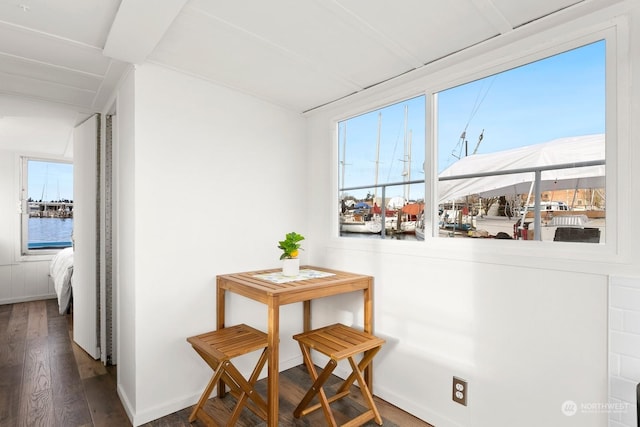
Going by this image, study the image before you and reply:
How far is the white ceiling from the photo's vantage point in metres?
1.57

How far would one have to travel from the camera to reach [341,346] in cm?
208

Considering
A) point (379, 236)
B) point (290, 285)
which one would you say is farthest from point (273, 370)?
point (379, 236)

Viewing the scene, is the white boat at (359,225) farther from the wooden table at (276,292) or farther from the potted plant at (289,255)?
the potted plant at (289,255)

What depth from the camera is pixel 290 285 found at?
2197 millimetres

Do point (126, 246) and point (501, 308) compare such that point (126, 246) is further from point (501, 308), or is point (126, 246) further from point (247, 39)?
point (501, 308)

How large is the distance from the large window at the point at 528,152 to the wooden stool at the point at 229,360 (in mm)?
1450

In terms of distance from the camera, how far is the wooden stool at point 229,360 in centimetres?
197

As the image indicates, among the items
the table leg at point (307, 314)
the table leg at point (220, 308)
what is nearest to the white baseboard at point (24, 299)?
the table leg at point (220, 308)

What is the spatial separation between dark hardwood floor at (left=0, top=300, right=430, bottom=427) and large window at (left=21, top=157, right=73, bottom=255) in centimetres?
220

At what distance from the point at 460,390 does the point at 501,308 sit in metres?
0.57

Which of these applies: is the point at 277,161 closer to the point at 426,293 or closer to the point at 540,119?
the point at 426,293

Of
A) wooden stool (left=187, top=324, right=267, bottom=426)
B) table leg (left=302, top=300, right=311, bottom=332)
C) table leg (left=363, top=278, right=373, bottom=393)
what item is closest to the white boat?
table leg (left=363, top=278, right=373, bottom=393)

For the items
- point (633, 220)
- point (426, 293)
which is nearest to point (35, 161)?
point (426, 293)

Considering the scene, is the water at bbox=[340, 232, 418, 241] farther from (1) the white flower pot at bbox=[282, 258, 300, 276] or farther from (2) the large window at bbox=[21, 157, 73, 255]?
(2) the large window at bbox=[21, 157, 73, 255]
